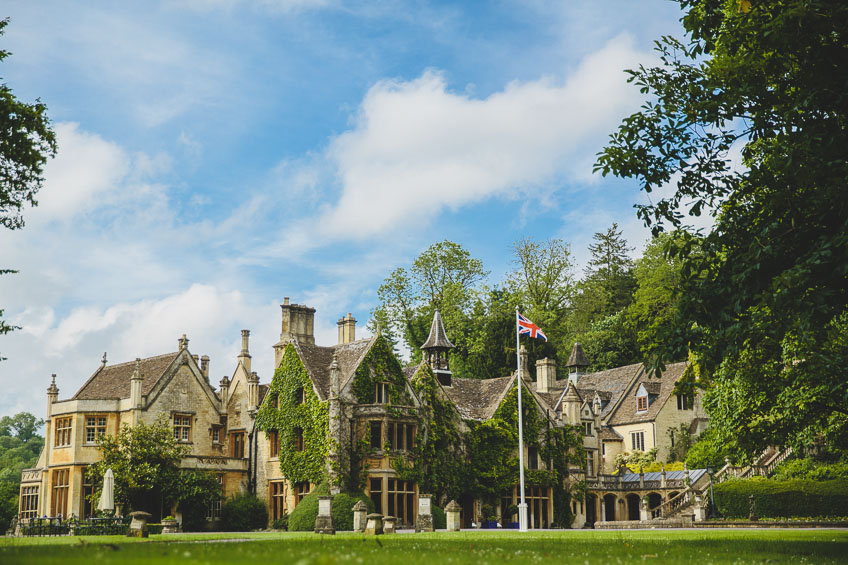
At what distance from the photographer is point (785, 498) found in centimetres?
3700

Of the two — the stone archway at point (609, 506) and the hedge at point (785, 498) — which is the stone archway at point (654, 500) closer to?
the stone archway at point (609, 506)

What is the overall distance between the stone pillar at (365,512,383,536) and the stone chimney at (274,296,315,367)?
1901 cm

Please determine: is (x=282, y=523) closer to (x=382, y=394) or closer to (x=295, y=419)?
(x=295, y=419)

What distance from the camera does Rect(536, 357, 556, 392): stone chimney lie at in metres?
57.9

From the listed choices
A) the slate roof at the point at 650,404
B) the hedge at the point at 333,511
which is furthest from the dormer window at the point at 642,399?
the hedge at the point at 333,511

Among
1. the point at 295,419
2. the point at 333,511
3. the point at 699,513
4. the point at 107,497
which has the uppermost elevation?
the point at 295,419

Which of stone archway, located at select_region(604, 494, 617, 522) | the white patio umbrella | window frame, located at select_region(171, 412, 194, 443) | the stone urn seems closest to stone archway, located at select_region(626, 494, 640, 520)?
stone archway, located at select_region(604, 494, 617, 522)

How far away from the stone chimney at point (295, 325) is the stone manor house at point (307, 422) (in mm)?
60

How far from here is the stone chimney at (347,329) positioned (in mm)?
48344

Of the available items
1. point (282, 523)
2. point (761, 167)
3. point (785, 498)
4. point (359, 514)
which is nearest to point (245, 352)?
point (282, 523)

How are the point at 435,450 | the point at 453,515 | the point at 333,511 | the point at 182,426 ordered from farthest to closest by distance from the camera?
the point at 182,426, the point at 435,450, the point at 333,511, the point at 453,515

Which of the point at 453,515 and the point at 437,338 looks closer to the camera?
the point at 453,515

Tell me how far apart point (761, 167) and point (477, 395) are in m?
32.6

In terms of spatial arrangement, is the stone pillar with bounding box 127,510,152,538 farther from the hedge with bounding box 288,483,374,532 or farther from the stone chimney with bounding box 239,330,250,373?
the stone chimney with bounding box 239,330,250,373
